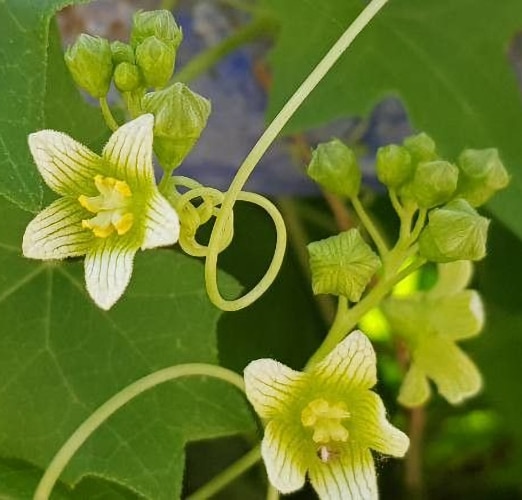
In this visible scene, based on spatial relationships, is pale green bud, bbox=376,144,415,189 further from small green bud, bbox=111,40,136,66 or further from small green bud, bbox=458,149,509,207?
small green bud, bbox=111,40,136,66

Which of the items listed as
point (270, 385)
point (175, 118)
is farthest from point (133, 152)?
point (270, 385)

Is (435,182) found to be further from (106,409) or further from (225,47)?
(225,47)

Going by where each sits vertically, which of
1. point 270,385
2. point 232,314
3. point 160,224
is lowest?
point 232,314

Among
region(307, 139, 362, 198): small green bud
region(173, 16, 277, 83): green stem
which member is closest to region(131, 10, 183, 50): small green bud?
region(307, 139, 362, 198): small green bud

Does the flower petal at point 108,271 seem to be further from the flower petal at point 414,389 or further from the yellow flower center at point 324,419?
the flower petal at point 414,389

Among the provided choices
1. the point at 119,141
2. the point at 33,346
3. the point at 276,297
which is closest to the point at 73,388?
the point at 33,346
